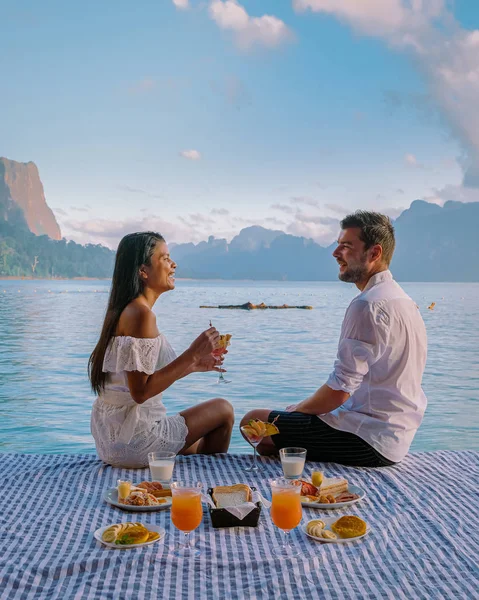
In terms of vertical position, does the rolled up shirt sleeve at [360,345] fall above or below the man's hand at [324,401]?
above

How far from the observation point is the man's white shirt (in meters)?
3.64

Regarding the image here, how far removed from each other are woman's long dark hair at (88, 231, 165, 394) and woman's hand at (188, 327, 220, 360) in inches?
20.5

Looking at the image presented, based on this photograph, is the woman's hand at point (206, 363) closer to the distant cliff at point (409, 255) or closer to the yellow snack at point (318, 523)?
the yellow snack at point (318, 523)

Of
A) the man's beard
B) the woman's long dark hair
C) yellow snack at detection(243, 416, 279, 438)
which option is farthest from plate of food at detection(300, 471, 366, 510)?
the woman's long dark hair

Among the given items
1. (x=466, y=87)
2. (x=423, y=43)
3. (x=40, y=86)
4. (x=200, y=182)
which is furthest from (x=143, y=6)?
(x=466, y=87)

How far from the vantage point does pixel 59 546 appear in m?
2.78

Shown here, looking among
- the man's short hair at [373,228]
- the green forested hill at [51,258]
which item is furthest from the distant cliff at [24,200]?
the man's short hair at [373,228]

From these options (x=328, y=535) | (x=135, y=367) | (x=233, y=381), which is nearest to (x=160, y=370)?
(x=135, y=367)

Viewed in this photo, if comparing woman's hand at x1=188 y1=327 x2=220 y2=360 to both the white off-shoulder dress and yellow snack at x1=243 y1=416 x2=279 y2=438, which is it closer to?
the white off-shoulder dress

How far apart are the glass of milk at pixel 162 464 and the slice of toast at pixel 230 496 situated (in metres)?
0.23

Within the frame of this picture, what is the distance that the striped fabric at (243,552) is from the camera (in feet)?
8.00

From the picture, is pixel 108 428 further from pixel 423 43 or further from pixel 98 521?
pixel 423 43

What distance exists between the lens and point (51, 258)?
12850cm

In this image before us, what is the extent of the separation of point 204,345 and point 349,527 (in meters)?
1.17
